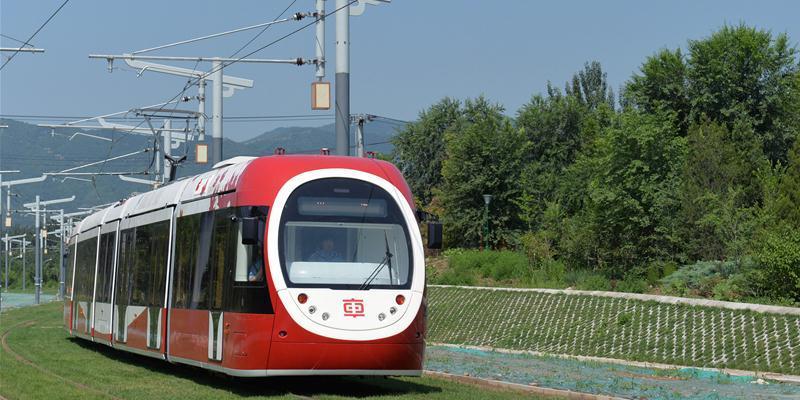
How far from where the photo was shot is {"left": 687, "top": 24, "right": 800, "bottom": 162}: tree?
6216 cm

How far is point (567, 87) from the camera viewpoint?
111 m

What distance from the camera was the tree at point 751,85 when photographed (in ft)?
204

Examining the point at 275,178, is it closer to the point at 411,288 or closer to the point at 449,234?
the point at 411,288

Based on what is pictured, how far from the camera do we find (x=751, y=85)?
205 feet

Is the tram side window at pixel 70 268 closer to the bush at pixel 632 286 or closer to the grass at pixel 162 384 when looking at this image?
the grass at pixel 162 384

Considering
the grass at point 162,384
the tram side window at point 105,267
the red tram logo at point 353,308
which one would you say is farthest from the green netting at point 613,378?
the tram side window at point 105,267

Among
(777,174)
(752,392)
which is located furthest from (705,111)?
(752,392)

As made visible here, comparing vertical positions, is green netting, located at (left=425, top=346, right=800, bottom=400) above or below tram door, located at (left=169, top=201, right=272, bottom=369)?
below

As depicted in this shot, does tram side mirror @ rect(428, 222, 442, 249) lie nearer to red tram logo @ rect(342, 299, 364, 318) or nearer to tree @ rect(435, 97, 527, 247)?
red tram logo @ rect(342, 299, 364, 318)

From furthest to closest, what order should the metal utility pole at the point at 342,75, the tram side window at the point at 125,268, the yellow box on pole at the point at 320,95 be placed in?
the yellow box on pole at the point at 320,95 < the metal utility pole at the point at 342,75 < the tram side window at the point at 125,268

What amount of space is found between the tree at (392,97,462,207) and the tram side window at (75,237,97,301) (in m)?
63.7

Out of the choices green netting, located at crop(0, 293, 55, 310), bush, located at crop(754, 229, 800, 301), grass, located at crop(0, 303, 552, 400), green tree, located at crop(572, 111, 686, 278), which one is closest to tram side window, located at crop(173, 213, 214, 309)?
grass, located at crop(0, 303, 552, 400)

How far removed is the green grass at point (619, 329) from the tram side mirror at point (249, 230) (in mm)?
12965

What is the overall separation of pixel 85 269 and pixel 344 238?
14.7m
